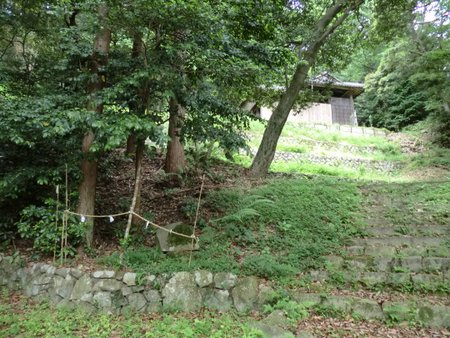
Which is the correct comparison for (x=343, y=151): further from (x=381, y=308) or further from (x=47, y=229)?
(x=47, y=229)

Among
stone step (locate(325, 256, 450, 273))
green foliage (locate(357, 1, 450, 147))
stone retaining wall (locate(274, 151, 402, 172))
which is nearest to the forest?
stone step (locate(325, 256, 450, 273))

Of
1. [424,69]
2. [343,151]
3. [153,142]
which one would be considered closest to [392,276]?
[153,142]

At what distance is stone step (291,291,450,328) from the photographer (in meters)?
4.55

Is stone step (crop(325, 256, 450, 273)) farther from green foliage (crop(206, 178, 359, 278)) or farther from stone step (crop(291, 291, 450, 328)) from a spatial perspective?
stone step (crop(291, 291, 450, 328))

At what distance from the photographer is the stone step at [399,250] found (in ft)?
18.9

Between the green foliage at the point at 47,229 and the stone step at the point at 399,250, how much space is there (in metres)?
5.00

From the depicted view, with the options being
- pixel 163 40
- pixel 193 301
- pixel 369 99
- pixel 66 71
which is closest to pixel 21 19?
pixel 66 71

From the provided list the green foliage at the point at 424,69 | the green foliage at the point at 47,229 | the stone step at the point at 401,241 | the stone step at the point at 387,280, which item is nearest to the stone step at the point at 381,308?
the stone step at the point at 387,280

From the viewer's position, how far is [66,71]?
21.7 feet

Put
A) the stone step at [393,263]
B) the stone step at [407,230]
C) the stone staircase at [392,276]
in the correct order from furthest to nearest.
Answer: the stone step at [407,230] → the stone step at [393,263] → the stone staircase at [392,276]

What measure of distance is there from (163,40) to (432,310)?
5887 mm

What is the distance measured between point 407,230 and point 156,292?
16.5ft

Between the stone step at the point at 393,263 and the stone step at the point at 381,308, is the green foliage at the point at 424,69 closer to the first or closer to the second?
the stone step at the point at 393,263

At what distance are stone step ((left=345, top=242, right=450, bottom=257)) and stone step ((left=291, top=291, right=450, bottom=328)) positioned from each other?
3.74ft
